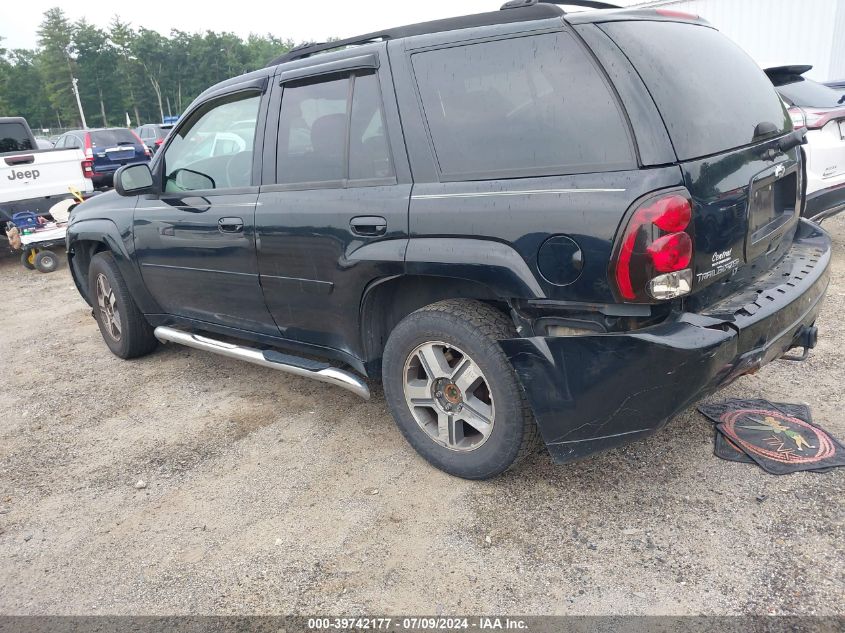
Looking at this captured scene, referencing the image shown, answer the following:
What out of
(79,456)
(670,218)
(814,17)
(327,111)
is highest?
(814,17)

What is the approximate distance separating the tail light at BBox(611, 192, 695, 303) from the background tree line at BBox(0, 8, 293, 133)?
8189 centimetres

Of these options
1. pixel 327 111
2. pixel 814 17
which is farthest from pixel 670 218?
pixel 814 17

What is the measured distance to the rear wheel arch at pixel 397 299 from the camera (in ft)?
9.39

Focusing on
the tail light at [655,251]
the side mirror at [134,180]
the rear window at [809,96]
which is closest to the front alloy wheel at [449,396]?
the tail light at [655,251]

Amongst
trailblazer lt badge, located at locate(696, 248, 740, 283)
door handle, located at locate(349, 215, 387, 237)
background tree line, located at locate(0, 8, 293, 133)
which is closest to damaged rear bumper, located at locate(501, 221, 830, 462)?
trailblazer lt badge, located at locate(696, 248, 740, 283)

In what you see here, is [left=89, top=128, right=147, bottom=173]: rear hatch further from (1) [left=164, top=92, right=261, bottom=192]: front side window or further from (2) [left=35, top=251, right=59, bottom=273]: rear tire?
(1) [left=164, top=92, right=261, bottom=192]: front side window

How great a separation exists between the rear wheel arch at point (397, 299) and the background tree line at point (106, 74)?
265 feet

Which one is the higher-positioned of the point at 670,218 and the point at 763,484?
the point at 670,218

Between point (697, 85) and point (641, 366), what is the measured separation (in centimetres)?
113

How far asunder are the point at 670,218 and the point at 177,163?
3136 mm

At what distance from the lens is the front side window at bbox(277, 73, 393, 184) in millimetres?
3049

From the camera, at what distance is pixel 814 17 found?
14305mm

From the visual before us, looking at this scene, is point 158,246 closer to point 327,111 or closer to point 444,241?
point 327,111

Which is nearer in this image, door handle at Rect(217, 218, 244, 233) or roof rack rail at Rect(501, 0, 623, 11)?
roof rack rail at Rect(501, 0, 623, 11)
